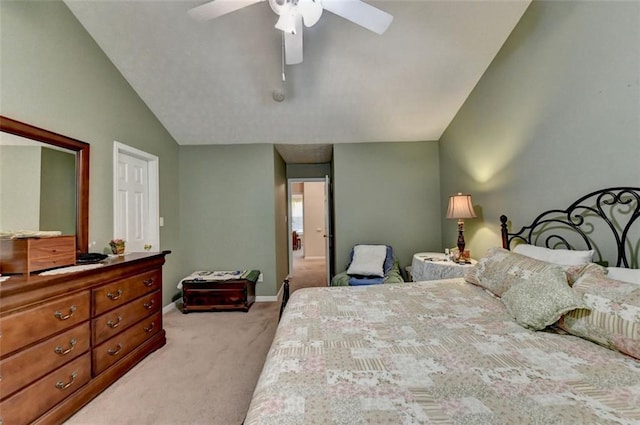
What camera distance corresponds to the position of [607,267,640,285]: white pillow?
1.31 m

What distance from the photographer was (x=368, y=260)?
3.67 metres

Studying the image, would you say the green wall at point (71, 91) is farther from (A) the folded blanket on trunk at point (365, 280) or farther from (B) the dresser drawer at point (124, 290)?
(A) the folded blanket on trunk at point (365, 280)

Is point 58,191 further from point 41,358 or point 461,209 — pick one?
point 461,209

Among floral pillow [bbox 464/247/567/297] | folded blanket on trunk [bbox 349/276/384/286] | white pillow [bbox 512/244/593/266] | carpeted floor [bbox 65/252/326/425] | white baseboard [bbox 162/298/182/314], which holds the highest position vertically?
white pillow [bbox 512/244/593/266]

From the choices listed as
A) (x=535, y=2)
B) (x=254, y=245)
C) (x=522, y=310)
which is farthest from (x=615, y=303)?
(x=254, y=245)

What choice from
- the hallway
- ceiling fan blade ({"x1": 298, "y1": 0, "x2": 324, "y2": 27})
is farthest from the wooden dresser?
the hallway

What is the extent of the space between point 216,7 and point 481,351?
7.64 feet

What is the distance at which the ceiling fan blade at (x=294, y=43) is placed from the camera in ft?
6.12

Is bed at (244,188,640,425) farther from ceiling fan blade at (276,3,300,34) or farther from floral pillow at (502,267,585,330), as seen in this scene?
ceiling fan blade at (276,3,300,34)

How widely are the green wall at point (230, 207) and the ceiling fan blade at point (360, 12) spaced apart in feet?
8.15

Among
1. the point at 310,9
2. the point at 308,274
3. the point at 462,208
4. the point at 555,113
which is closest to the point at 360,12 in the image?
the point at 310,9

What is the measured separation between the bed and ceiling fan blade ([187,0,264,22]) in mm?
1901

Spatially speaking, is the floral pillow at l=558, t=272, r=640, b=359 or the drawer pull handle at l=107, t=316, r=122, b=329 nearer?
the floral pillow at l=558, t=272, r=640, b=359

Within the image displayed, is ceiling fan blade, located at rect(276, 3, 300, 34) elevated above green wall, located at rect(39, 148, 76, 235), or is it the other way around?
ceiling fan blade, located at rect(276, 3, 300, 34)
